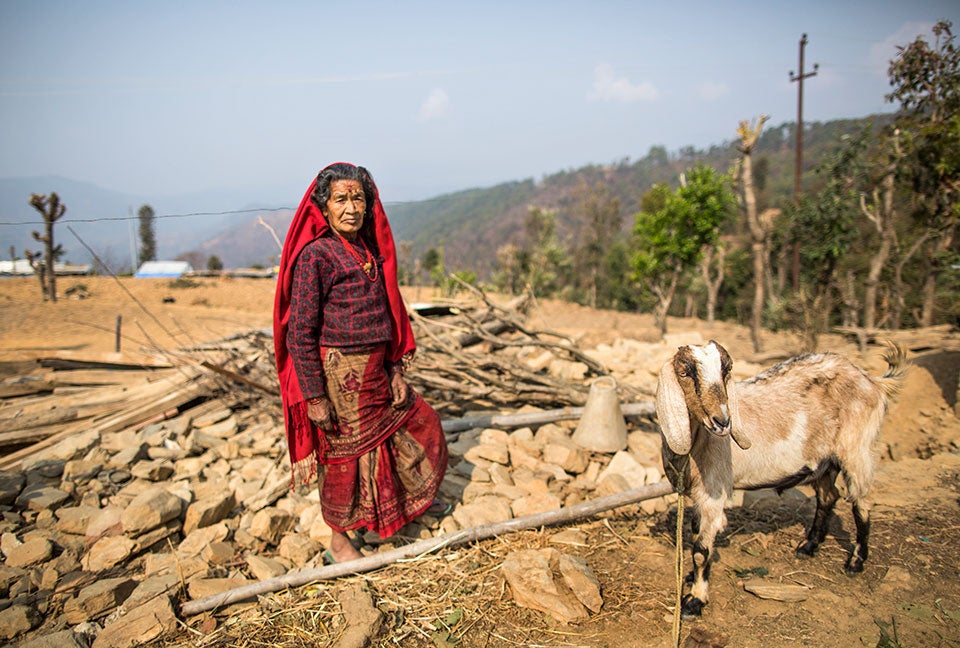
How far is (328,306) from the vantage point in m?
2.55

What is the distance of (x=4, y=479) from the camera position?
3525 millimetres

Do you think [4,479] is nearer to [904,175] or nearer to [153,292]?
[904,175]

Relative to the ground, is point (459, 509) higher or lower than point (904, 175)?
lower

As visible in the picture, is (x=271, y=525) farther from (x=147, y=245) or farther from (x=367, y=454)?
(x=147, y=245)

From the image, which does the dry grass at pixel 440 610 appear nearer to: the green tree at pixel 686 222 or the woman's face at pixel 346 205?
the woman's face at pixel 346 205

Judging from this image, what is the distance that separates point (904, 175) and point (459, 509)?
29.4 ft

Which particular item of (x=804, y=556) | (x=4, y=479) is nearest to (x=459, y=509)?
(x=804, y=556)

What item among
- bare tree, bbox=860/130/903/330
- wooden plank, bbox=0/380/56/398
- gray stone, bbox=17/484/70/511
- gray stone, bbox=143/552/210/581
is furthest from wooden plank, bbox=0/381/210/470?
bare tree, bbox=860/130/903/330

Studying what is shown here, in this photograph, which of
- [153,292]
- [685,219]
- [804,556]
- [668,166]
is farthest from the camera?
[668,166]

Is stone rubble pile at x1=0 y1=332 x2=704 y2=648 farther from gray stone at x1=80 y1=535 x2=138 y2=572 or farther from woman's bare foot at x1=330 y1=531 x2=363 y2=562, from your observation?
woman's bare foot at x1=330 y1=531 x2=363 y2=562

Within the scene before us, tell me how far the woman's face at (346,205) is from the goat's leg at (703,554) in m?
2.18

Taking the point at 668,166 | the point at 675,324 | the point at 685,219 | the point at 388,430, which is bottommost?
the point at 675,324

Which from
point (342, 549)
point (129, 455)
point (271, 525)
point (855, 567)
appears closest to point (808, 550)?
point (855, 567)

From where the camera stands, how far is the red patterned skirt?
2.65 metres
